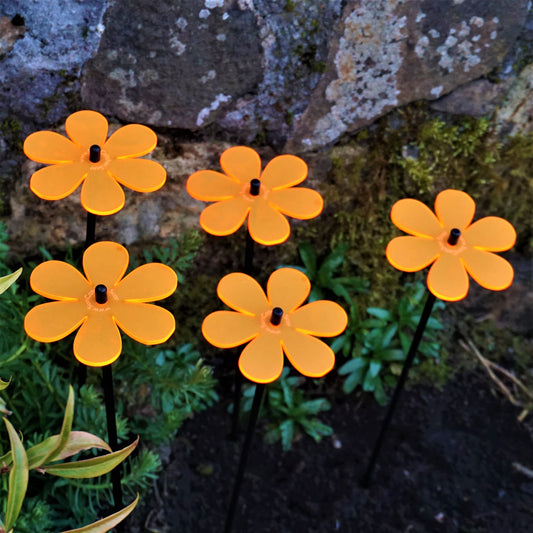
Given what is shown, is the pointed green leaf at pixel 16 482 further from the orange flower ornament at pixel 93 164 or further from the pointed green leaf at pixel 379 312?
the pointed green leaf at pixel 379 312

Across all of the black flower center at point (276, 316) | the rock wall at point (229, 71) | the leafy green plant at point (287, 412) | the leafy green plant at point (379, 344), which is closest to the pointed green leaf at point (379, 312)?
the leafy green plant at point (379, 344)

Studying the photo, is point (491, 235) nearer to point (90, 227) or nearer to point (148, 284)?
point (148, 284)

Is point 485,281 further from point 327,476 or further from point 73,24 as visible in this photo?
point 73,24

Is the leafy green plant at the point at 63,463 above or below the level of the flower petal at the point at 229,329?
below

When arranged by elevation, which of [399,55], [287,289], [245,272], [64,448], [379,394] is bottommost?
[379,394]

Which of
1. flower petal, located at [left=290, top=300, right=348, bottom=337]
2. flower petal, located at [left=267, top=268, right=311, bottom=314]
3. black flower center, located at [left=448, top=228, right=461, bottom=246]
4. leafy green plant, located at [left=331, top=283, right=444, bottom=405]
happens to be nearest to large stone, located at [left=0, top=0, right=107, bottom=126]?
flower petal, located at [left=267, top=268, right=311, bottom=314]

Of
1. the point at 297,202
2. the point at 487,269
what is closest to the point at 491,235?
the point at 487,269
